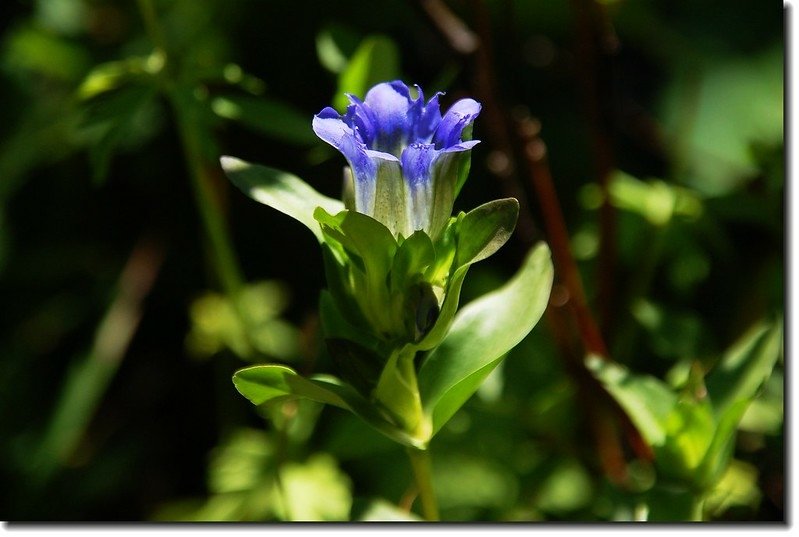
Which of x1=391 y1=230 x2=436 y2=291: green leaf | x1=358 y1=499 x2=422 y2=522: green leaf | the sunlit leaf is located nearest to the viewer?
x1=391 y1=230 x2=436 y2=291: green leaf

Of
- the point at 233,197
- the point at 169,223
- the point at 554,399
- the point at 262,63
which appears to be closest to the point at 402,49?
the point at 262,63

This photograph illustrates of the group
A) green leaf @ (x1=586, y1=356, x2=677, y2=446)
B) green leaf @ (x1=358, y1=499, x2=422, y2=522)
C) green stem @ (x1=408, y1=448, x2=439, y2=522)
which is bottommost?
green leaf @ (x1=358, y1=499, x2=422, y2=522)

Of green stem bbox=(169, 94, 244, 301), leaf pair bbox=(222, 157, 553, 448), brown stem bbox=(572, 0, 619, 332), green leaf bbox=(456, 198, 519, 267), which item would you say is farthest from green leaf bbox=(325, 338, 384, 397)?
brown stem bbox=(572, 0, 619, 332)

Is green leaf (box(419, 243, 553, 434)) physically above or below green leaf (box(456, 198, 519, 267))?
below

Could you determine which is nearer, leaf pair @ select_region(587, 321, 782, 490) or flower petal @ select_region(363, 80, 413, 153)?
flower petal @ select_region(363, 80, 413, 153)

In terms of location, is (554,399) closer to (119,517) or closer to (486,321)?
(486,321)

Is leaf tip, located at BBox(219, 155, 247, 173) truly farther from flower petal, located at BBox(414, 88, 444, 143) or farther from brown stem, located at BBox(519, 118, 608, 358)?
brown stem, located at BBox(519, 118, 608, 358)

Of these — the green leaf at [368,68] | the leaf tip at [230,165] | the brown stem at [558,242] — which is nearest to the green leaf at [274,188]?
the leaf tip at [230,165]
